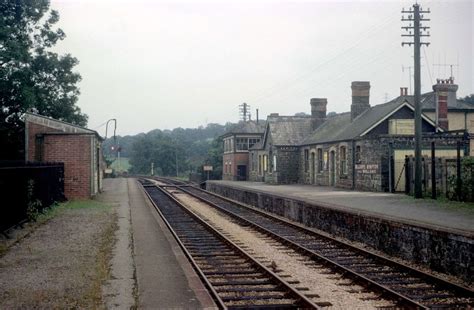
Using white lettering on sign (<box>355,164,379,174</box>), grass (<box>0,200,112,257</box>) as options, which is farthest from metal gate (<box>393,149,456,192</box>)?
grass (<box>0,200,112,257</box>)

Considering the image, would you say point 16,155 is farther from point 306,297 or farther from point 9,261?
point 306,297

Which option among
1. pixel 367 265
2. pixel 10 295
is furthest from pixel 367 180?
pixel 10 295

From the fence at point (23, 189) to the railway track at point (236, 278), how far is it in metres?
4.39

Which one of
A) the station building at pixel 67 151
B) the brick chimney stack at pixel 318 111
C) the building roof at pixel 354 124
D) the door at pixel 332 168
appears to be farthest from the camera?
the brick chimney stack at pixel 318 111

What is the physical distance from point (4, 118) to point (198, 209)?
15.4 m

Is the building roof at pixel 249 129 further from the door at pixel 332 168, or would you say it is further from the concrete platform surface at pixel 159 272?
the concrete platform surface at pixel 159 272

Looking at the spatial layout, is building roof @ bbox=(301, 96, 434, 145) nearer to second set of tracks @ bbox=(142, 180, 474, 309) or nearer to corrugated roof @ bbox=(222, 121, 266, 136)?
corrugated roof @ bbox=(222, 121, 266, 136)

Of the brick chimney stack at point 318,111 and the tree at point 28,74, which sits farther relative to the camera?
the brick chimney stack at point 318,111

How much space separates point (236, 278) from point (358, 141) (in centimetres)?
2021

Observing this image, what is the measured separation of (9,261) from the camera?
33.0ft

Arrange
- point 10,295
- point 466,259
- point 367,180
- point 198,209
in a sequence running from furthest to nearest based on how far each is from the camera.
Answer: point 367,180 < point 198,209 < point 466,259 < point 10,295

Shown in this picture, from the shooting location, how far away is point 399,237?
1211 centimetres

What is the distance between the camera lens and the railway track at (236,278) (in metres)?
7.75

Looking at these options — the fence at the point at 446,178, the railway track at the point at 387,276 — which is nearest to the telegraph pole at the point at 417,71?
the fence at the point at 446,178
